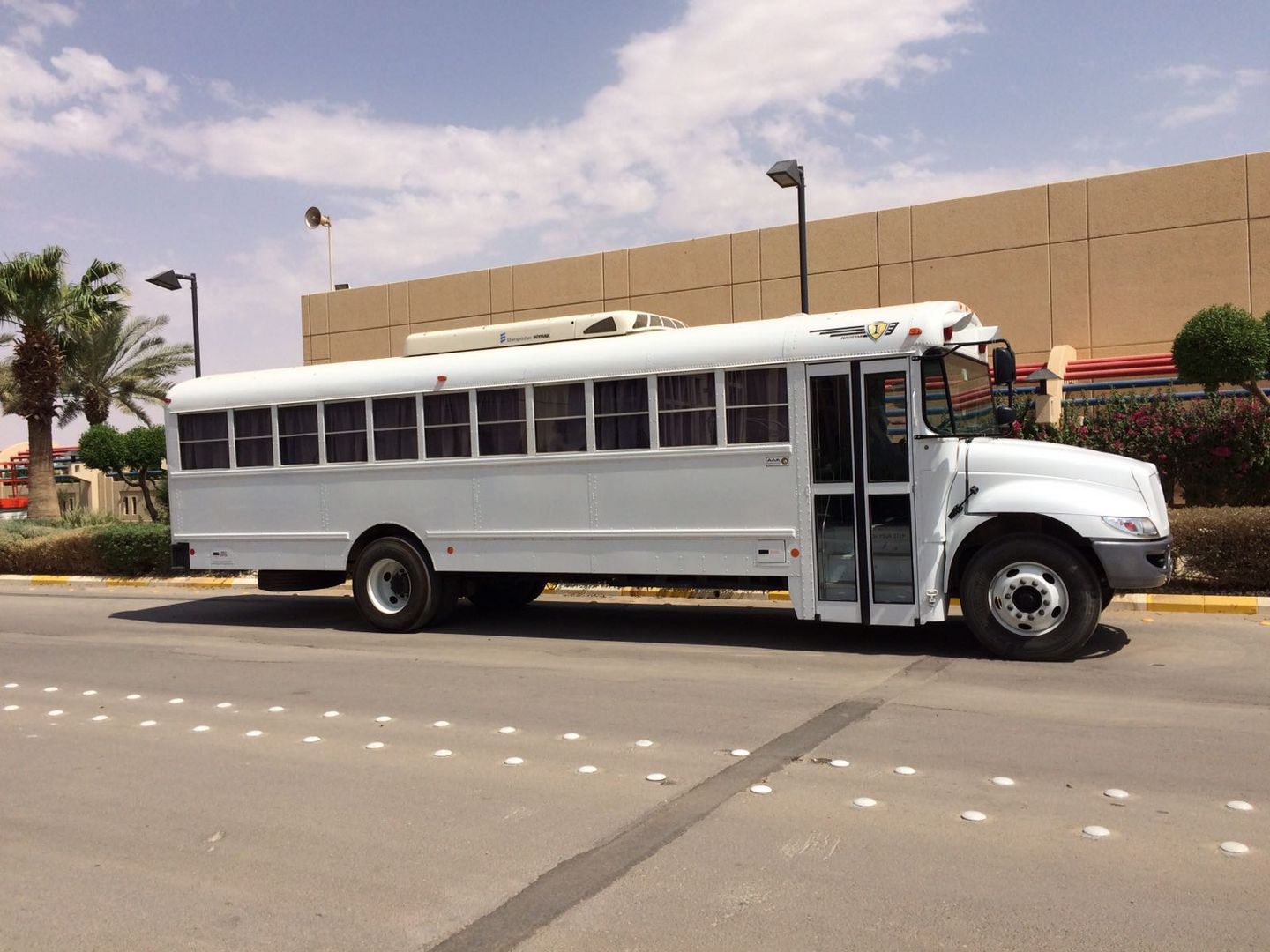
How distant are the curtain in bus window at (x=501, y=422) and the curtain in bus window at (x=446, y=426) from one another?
0.14m

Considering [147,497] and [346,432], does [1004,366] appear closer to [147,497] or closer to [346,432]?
[346,432]

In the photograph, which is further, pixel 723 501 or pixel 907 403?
pixel 723 501

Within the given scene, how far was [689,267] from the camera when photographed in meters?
23.3

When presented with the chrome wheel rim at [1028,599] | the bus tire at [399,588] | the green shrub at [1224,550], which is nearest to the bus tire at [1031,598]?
the chrome wheel rim at [1028,599]

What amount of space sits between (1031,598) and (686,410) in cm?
314

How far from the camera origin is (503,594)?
40.0ft

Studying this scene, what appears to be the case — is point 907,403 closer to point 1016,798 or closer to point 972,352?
point 972,352

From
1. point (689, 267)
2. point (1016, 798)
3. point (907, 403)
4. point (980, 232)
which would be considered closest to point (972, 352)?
A: point (907, 403)

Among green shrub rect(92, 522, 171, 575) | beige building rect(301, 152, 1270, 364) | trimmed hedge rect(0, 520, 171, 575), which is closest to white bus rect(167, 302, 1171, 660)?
green shrub rect(92, 522, 171, 575)

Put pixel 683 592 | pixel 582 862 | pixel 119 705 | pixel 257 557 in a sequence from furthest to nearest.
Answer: pixel 683 592
pixel 257 557
pixel 119 705
pixel 582 862

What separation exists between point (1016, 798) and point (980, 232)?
55.9 ft

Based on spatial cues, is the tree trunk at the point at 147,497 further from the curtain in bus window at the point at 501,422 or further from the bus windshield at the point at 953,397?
the bus windshield at the point at 953,397

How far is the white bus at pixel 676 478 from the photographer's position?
830 centimetres

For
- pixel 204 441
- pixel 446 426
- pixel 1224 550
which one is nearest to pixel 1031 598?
pixel 1224 550
